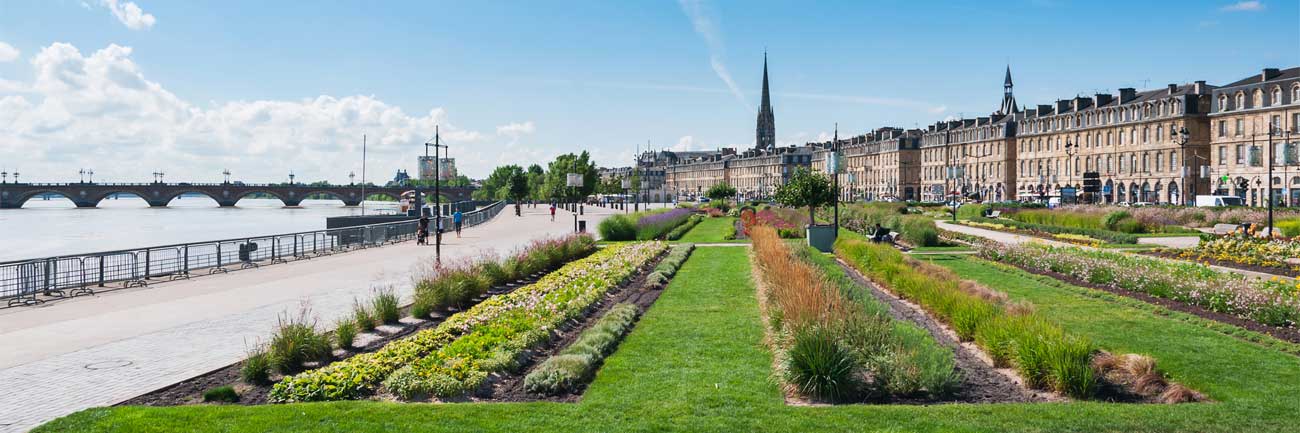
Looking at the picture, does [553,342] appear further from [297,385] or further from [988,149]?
[988,149]

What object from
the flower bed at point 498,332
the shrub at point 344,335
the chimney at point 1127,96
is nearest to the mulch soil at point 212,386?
the shrub at point 344,335

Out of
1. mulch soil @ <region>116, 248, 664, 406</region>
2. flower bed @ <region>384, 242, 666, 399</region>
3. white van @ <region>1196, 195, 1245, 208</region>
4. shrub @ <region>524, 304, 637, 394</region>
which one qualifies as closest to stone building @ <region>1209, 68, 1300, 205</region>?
white van @ <region>1196, 195, 1245, 208</region>

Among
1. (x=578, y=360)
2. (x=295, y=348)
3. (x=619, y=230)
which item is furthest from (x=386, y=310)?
(x=619, y=230)

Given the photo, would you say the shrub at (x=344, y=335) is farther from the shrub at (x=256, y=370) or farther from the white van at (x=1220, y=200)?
the white van at (x=1220, y=200)

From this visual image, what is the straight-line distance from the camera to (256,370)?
31.1 feet

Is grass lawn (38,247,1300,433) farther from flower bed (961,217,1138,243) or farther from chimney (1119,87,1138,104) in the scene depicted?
chimney (1119,87,1138,104)

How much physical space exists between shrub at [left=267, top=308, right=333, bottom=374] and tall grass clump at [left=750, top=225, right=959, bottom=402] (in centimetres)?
530

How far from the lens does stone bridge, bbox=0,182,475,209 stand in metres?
120

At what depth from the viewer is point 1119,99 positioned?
88000mm

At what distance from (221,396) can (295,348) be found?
1411mm

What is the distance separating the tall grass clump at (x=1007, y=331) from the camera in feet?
27.9

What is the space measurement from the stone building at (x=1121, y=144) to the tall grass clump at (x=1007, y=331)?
2385 inches

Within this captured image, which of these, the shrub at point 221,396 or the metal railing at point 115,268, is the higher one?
the metal railing at point 115,268

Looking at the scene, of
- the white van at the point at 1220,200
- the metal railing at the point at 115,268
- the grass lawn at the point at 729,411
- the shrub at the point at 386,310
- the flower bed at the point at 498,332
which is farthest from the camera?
the white van at the point at 1220,200
